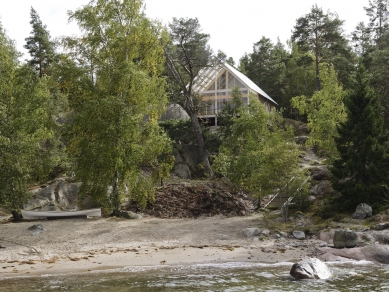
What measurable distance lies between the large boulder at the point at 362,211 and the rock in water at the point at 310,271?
6316 mm

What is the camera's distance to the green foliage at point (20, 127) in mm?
16094

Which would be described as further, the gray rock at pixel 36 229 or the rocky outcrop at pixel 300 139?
the rocky outcrop at pixel 300 139

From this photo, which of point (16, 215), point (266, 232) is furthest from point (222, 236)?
point (16, 215)

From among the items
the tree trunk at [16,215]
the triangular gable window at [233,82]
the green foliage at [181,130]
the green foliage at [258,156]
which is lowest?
the tree trunk at [16,215]

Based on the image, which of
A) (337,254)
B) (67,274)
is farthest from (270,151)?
(67,274)

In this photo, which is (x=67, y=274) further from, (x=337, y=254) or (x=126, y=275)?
(x=337, y=254)

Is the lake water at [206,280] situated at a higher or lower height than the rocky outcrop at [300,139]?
lower

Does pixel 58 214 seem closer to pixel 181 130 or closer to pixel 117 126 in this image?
pixel 117 126

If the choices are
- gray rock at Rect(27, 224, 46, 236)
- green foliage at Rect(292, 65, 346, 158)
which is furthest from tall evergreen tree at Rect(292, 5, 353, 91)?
gray rock at Rect(27, 224, 46, 236)

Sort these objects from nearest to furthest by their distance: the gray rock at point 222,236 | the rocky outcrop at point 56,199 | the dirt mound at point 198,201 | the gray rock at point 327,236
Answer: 1. the gray rock at point 327,236
2. the gray rock at point 222,236
3. the dirt mound at point 198,201
4. the rocky outcrop at point 56,199

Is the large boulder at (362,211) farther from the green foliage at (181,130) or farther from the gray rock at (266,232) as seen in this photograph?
the green foliage at (181,130)

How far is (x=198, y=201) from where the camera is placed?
19828 mm

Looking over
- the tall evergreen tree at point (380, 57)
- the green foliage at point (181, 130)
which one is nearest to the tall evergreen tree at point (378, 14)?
the tall evergreen tree at point (380, 57)

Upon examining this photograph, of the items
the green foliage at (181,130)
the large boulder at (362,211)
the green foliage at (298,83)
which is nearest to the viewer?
the large boulder at (362,211)
